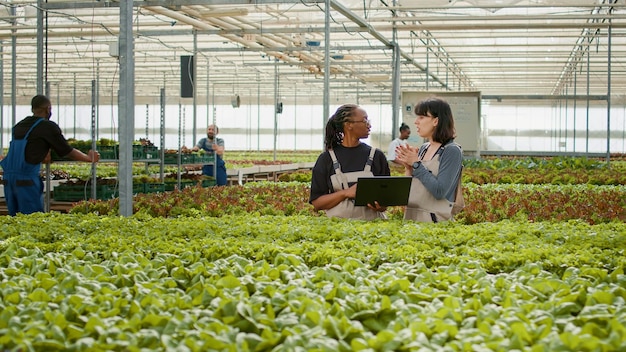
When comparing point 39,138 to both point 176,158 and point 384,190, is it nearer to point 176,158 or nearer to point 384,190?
point 384,190

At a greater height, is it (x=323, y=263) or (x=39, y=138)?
(x=39, y=138)

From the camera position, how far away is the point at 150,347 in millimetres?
2346

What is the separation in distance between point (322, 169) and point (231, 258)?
1.60 m

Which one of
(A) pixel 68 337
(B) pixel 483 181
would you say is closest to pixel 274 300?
(A) pixel 68 337

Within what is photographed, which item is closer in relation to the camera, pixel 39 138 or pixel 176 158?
pixel 39 138

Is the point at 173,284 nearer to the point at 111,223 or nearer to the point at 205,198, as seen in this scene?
the point at 111,223

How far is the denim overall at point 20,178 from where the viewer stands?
24.1 ft

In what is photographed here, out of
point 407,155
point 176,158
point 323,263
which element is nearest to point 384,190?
point 407,155

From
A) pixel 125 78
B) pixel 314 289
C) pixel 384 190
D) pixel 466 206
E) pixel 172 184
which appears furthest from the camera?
pixel 172 184

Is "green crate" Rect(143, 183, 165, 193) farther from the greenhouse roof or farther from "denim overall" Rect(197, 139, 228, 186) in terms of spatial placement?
"denim overall" Rect(197, 139, 228, 186)

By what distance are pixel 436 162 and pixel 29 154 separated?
13.3 feet

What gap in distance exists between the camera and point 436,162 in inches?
199

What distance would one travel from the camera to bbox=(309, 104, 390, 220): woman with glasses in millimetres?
5062

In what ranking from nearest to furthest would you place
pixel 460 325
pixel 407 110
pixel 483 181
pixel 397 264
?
pixel 460 325, pixel 397 264, pixel 483 181, pixel 407 110
